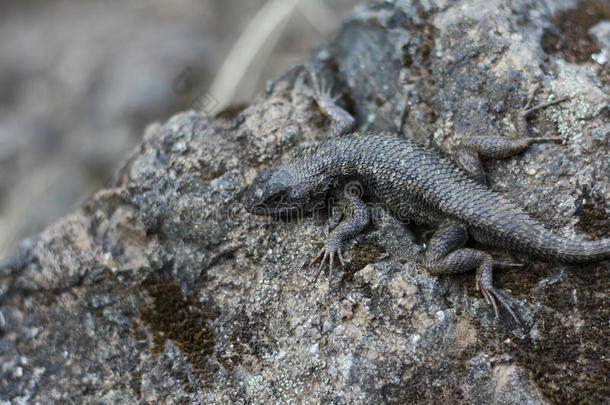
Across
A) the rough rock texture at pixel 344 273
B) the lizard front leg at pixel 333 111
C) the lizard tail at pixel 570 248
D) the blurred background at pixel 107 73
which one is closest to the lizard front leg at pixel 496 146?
the rough rock texture at pixel 344 273

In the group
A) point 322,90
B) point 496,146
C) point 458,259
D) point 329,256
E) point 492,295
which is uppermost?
point 322,90

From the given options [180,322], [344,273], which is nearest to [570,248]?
[344,273]

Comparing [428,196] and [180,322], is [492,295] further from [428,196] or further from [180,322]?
[180,322]

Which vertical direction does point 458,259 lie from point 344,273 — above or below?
below

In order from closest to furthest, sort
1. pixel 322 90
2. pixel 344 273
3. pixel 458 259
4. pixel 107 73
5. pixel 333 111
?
pixel 458 259 < pixel 344 273 < pixel 333 111 < pixel 322 90 < pixel 107 73

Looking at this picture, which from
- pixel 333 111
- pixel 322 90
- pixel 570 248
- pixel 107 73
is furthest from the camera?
pixel 107 73

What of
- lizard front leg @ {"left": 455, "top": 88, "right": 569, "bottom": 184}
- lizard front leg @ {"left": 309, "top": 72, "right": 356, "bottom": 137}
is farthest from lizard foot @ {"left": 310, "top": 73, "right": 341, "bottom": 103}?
lizard front leg @ {"left": 455, "top": 88, "right": 569, "bottom": 184}

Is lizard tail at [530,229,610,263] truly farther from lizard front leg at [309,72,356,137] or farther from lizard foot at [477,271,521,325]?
lizard front leg at [309,72,356,137]

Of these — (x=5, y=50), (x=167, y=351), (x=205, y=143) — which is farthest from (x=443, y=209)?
(x=5, y=50)
